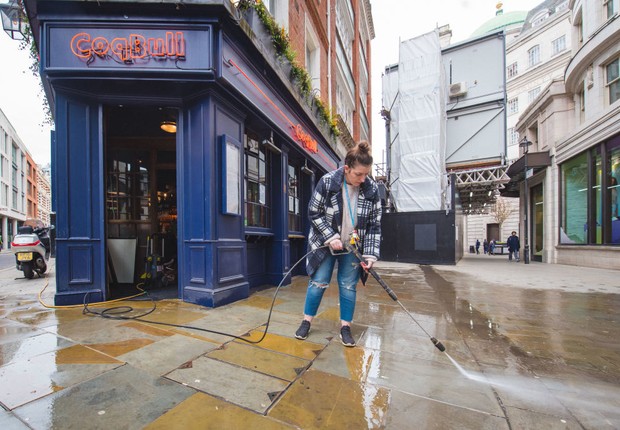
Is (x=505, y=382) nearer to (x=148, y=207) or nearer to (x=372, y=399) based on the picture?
(x=372, y=399)

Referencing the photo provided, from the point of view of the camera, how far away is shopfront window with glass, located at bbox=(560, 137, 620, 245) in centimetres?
1149

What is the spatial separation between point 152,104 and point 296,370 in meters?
4.53

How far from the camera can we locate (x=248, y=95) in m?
5.08

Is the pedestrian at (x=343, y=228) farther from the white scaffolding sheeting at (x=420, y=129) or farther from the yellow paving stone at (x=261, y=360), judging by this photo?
the white scaffolding sheeting at (x=420, y=129)

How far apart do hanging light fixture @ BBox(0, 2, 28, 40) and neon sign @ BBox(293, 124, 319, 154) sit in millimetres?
6079

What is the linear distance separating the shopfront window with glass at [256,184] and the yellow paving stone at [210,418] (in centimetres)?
407

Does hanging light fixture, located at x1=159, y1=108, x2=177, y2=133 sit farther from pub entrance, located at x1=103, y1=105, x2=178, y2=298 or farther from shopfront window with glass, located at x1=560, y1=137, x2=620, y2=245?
shopfront window with glass, located at x1=560, y1=137, x2=620, y2=245

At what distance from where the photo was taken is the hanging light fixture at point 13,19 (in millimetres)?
5953

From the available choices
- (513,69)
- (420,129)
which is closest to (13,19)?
(420,129)

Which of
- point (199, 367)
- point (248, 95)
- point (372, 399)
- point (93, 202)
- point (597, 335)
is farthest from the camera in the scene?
point (248, 95)

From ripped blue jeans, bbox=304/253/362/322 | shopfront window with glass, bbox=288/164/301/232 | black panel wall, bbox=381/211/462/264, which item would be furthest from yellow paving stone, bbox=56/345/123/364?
black panel wall, bbox=381/211/462/264

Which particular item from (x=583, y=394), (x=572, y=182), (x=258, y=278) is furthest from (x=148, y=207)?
(x=572, y=182)

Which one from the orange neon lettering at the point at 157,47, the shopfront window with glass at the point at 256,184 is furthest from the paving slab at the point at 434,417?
the orange neon lettering at the point at 157,47

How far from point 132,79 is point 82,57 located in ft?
2.23
